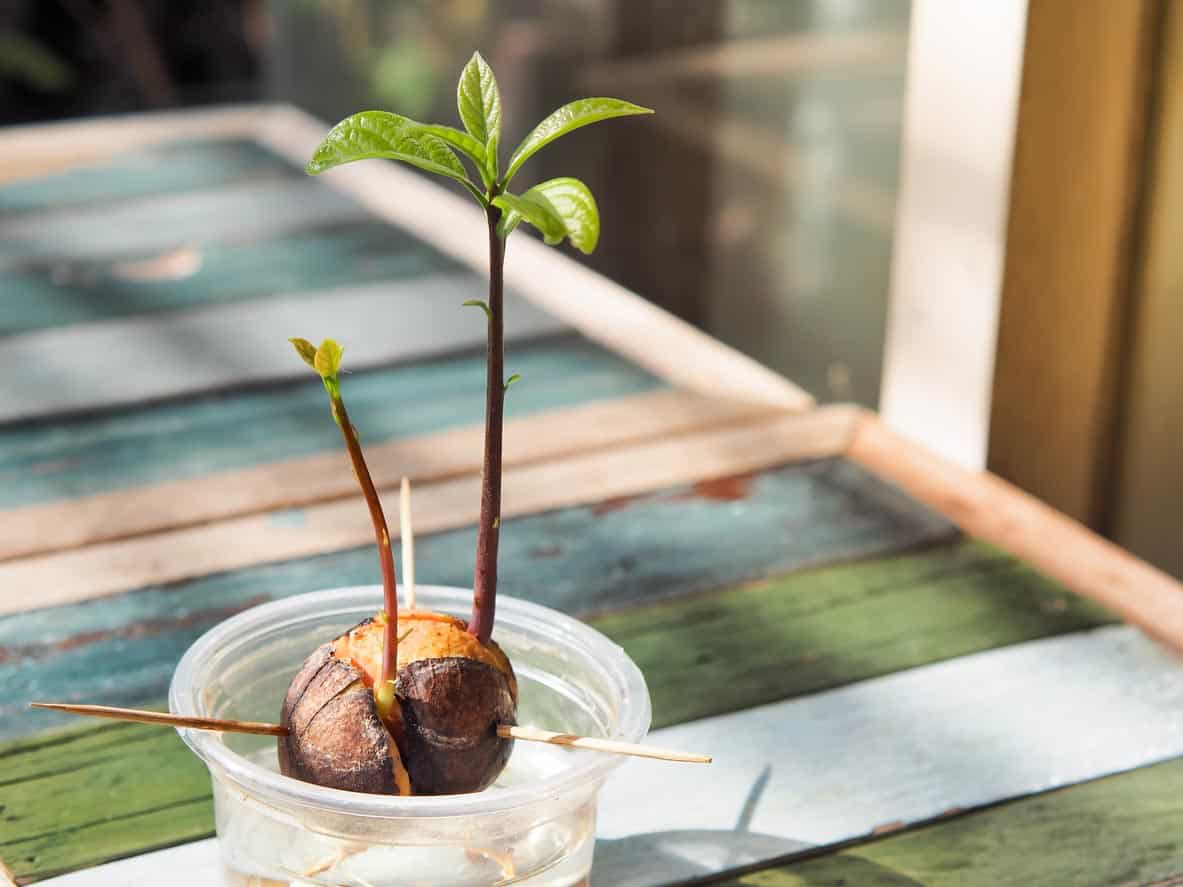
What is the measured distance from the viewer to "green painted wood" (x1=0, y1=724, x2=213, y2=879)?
2.71ft

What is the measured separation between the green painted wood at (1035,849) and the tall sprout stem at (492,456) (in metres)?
0.21

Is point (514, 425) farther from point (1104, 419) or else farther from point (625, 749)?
point (625, 749)

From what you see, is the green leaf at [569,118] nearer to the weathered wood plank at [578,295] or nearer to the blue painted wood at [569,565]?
the blue painted wood at [569,565]

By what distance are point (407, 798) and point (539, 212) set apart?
245 mm

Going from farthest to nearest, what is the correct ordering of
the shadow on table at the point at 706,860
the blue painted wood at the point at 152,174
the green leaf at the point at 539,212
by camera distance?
the blue painted wood at the point at 152,174
the shadow on table at the point at 706,860
the green leaf at the point at 539,212

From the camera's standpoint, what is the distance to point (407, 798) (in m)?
0.65

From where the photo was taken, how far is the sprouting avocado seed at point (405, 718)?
677 mm

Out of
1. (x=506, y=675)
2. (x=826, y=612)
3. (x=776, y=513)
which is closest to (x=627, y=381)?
(x=776, y=513)

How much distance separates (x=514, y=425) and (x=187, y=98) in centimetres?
343

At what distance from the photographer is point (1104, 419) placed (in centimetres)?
157

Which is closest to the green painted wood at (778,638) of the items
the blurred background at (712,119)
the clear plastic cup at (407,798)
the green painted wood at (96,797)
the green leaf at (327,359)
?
the green painted wood at (96,797)

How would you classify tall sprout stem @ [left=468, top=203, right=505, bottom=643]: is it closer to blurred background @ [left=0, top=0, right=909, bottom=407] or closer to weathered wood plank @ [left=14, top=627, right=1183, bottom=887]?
weathered wood plank @ [left=14, top=627, right=1183, bottom=887]

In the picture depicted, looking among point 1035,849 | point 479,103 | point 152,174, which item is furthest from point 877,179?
point 479,103

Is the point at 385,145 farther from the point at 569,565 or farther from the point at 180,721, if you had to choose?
the point at 569,565
